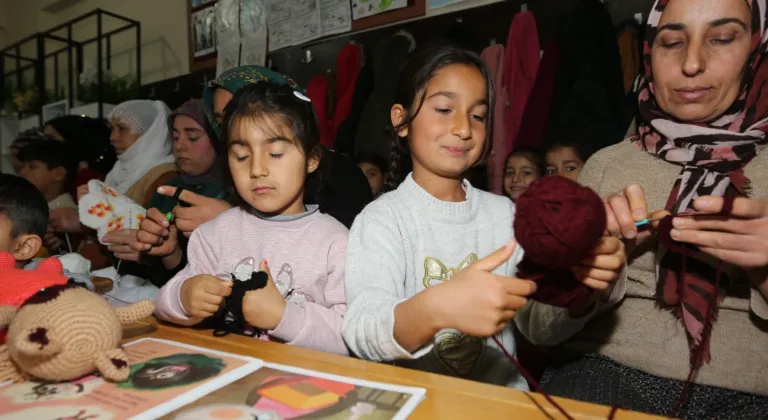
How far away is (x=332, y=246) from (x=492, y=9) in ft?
5.50

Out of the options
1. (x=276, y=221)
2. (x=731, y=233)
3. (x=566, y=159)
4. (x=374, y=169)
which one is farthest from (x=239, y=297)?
(x=374, y=169)

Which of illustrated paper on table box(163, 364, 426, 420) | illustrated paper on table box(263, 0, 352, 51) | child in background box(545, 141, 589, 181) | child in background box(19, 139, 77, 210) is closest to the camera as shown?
illustrated paper on table box(163, 364, 426, 420)

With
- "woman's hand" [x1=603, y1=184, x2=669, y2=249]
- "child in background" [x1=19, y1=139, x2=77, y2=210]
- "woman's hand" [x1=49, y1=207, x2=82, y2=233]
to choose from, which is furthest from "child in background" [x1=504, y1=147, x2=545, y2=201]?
"child in background" [x1=19, y1=139, x2=77, y2=210]

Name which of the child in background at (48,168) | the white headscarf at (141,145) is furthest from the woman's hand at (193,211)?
the child in background at (48,168)

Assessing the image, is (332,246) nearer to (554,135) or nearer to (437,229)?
(437,229)

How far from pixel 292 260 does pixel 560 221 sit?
0.60m

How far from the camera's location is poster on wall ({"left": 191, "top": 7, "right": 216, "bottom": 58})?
3.35m

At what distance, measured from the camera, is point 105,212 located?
5.24 ft

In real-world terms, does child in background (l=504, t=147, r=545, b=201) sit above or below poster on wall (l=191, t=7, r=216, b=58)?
below

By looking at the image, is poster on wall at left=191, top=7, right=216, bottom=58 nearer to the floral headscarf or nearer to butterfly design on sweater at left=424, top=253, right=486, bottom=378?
the floral headscarf

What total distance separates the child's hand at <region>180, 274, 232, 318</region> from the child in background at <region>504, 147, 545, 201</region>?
4.95 feet

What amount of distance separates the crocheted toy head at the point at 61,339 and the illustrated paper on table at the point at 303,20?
2.37 metres

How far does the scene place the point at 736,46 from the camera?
858 mm

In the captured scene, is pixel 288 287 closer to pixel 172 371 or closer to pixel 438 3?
pixel 172 371
